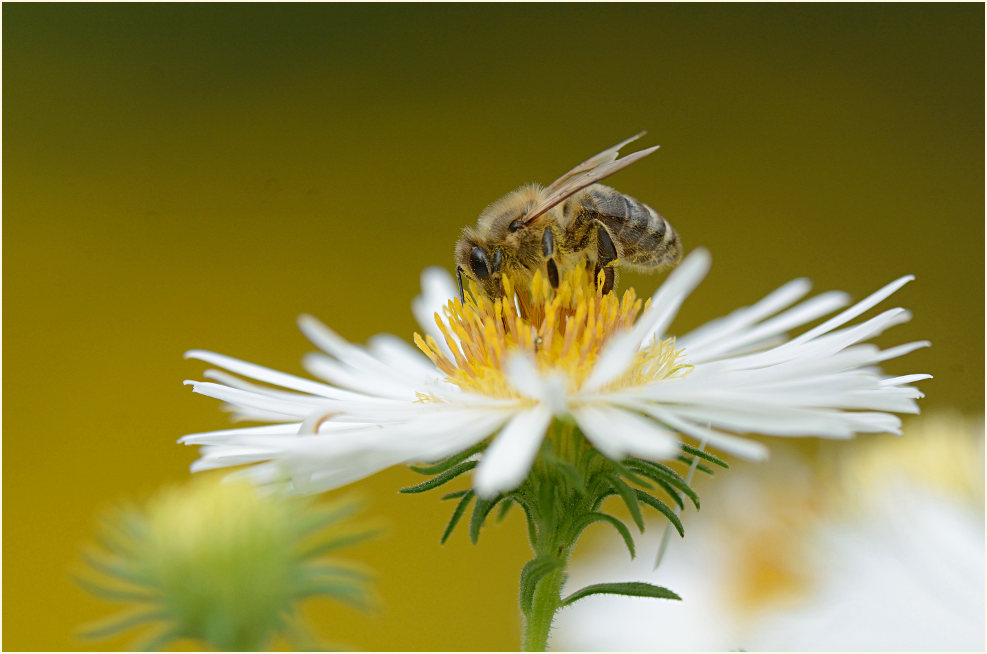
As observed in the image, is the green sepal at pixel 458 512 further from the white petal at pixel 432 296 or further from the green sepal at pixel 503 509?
the white petal at pixel 432 296

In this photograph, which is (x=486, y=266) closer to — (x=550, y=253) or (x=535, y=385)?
(x=550, y=253)

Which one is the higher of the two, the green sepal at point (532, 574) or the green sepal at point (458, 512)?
the green sepal at point (458, 512)

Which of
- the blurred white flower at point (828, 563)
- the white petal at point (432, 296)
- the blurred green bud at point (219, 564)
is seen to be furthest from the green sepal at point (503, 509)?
the blurred white flower at point (828, 563)

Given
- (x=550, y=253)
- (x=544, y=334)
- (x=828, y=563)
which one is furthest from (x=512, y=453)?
(x=828, y=563)

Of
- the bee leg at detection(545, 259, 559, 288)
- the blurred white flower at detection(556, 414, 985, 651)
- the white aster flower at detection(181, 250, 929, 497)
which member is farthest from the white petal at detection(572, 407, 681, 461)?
the blurred white flower at detection(556, 414, 985, 651)

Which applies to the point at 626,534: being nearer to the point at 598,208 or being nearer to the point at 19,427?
the point at 598,208

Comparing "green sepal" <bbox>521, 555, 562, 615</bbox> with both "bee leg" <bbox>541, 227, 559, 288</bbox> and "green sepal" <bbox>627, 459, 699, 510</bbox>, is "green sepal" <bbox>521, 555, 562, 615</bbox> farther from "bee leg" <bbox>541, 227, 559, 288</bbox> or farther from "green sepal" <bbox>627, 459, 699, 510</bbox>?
"bee leg" <bbox>541, 227, 559, 288</bbox>

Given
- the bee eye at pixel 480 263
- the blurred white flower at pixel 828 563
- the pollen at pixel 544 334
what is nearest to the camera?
the pollen at pixel 544 334
